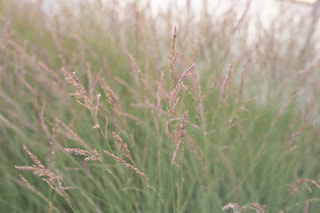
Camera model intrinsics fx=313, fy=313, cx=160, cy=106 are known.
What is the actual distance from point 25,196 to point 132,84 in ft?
2.63

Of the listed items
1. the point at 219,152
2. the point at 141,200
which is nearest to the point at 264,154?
the point at 219,152

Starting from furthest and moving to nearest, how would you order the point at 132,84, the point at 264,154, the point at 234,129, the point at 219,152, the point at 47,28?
the point at 47,28, the point at 132,84, the point at 234,129, the point at 264,154, the point at 219,152

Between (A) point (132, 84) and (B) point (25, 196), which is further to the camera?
(A) point (132, 84)

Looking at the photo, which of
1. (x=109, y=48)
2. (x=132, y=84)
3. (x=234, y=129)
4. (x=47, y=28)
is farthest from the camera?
(x=47, y=28)

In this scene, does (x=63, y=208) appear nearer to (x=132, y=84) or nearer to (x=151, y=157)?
(x=151, y=157)

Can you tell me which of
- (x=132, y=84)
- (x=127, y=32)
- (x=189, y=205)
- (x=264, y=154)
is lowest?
(x=189, y=205)

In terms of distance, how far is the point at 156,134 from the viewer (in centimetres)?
132

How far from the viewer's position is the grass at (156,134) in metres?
1.00

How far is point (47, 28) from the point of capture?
2258 millimetres

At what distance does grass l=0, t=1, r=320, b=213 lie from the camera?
999 mm

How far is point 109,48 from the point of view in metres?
2.00

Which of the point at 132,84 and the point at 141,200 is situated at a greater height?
the point at 132,84

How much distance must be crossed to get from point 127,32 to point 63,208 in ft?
4.19

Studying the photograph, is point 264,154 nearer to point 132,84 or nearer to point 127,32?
point 132,84
